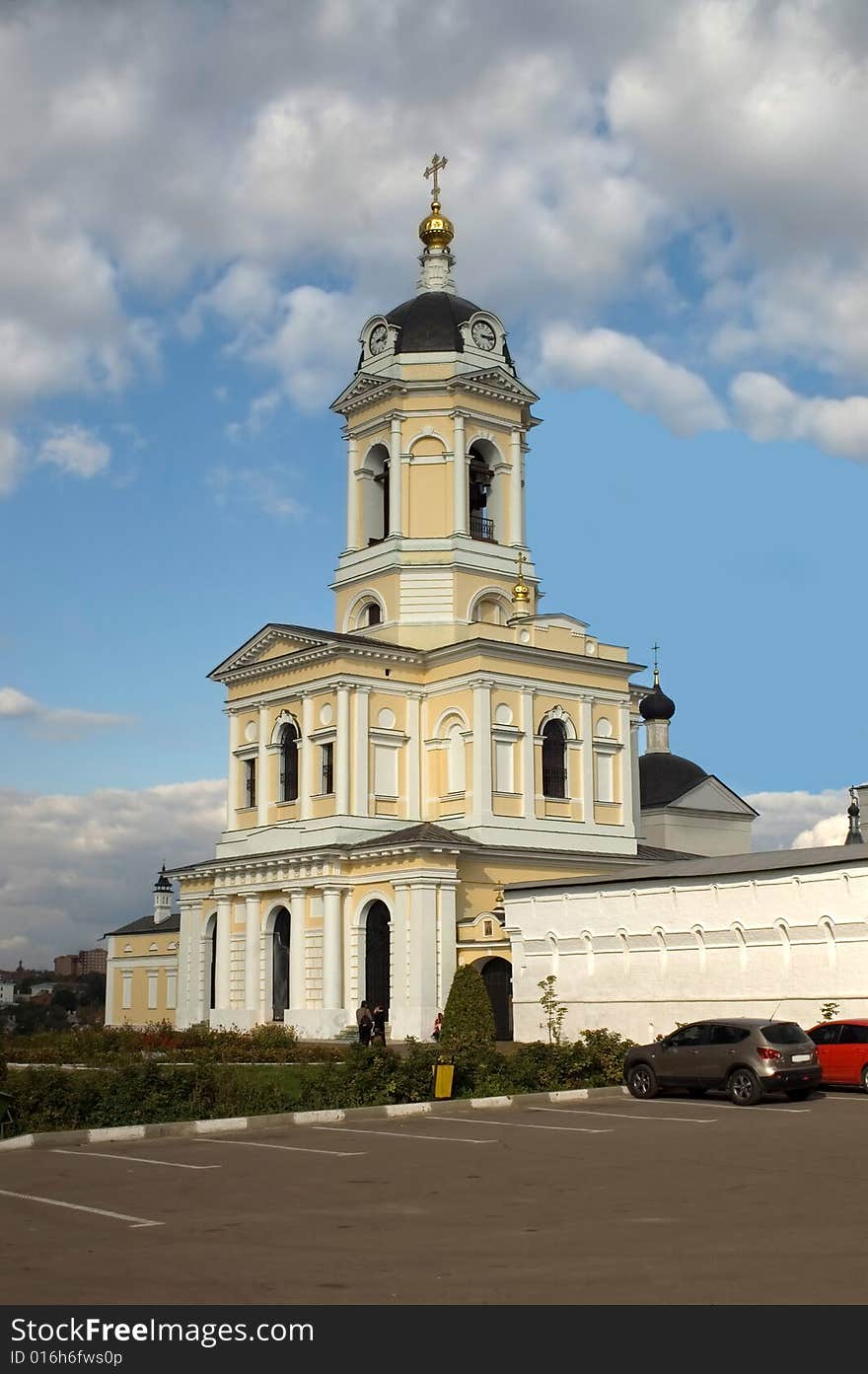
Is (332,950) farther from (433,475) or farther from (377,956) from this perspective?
(433,475)

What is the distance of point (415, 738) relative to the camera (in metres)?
49.0

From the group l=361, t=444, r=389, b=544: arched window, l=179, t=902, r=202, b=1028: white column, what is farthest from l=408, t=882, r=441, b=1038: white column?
l=361, t=444, r=389, b=544: arched window

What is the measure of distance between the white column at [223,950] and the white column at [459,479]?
14506mm

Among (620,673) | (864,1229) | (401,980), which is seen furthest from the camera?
(620,673)

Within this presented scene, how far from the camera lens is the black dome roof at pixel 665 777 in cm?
6481

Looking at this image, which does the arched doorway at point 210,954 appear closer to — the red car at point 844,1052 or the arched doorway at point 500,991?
the arched doorway at point 500,991

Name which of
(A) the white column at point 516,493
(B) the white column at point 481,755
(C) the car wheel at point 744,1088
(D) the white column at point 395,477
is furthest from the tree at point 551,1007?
(A) the white column at point 516,493

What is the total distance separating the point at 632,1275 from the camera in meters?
9.77

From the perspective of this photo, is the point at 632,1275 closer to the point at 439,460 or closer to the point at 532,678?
the point at 532,678

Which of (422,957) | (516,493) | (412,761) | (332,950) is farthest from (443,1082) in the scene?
(516,493)

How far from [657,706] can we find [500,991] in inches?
1171

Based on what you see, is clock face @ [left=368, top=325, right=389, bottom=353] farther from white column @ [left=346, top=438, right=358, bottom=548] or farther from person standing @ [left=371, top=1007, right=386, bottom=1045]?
person standing @ [left=371, top=1007, right=386, bottom=1045]
